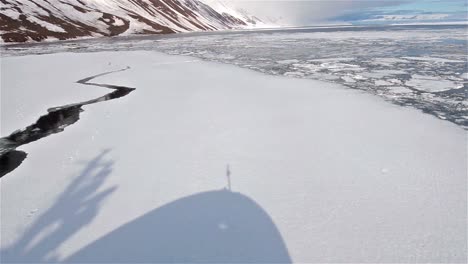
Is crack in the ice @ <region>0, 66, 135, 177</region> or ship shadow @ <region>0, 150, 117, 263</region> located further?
crack in the ice @ <region>0, 66, 135, 177</region>

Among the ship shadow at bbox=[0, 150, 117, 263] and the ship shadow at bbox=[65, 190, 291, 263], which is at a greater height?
the ship shadow at bbox=[65, 190, 291, 263]

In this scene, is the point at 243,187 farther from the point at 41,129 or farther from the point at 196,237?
the point at 41,129

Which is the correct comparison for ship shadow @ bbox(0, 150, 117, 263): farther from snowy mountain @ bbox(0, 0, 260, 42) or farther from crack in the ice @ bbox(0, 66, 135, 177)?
snowy mountain @ bbox(0, 0, 260, 42)

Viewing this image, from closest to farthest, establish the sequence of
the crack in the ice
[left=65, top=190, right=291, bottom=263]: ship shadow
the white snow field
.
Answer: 1. [left=65, top=190, right=291, bottom=263]: ship shadow
2. the white snow field
3. the crack in the ice

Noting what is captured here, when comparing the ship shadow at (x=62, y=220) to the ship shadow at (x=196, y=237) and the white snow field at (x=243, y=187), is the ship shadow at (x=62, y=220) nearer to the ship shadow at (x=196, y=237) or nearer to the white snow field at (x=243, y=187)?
the white snow field at (x=243, y=187)

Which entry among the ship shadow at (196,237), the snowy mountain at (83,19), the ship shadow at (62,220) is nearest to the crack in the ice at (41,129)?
the ship shadow at (62,220)

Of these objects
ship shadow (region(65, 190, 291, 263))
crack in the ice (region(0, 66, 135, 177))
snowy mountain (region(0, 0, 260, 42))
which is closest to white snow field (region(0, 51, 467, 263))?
ship shadow (region(65, 190, 291, 263))

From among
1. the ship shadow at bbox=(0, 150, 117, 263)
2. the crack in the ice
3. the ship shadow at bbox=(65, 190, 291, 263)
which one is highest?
the ship shadow at bbox=(65, 190, 291, 263)

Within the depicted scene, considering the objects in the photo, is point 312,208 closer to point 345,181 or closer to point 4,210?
point 345,181
